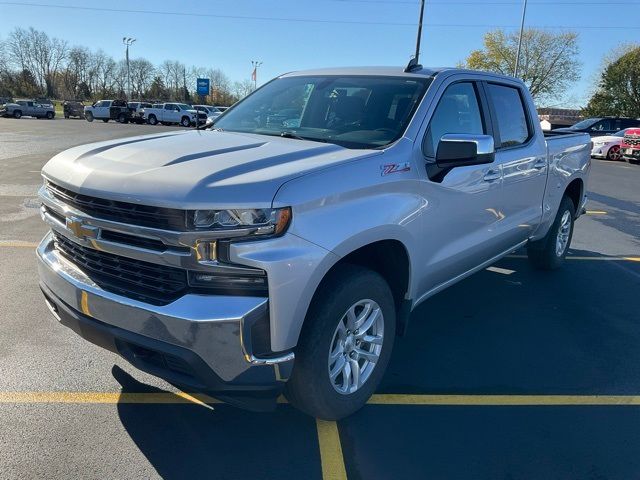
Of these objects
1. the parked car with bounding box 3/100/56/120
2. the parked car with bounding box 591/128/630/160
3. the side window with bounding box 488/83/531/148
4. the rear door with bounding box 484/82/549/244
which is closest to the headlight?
the rear door with bounding box 484/82/549/244

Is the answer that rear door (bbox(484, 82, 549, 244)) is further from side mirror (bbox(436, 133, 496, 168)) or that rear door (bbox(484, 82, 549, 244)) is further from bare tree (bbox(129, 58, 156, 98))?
bare tree (bbox(129, 58, 156, 98))

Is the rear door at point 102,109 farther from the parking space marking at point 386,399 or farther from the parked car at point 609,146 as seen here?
the parking space marking at point 386,399

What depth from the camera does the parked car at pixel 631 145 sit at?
836 inches

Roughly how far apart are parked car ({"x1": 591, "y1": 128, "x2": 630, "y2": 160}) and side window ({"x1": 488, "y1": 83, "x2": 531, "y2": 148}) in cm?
2041

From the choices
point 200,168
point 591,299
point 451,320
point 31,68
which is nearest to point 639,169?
point 591,299

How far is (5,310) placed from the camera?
4.38 metres

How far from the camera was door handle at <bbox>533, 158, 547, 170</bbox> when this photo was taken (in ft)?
16.1

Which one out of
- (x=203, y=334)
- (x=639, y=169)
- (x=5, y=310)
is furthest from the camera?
(x=639, y=169)

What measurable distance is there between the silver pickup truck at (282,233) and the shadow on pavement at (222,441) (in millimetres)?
279

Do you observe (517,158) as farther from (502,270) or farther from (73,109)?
(73,109)

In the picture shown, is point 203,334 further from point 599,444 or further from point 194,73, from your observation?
point 194,73

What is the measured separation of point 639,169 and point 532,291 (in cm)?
1750

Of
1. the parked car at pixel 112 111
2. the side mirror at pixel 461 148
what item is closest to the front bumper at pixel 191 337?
the side mirror at pixel 461 148

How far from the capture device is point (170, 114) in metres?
42.3
